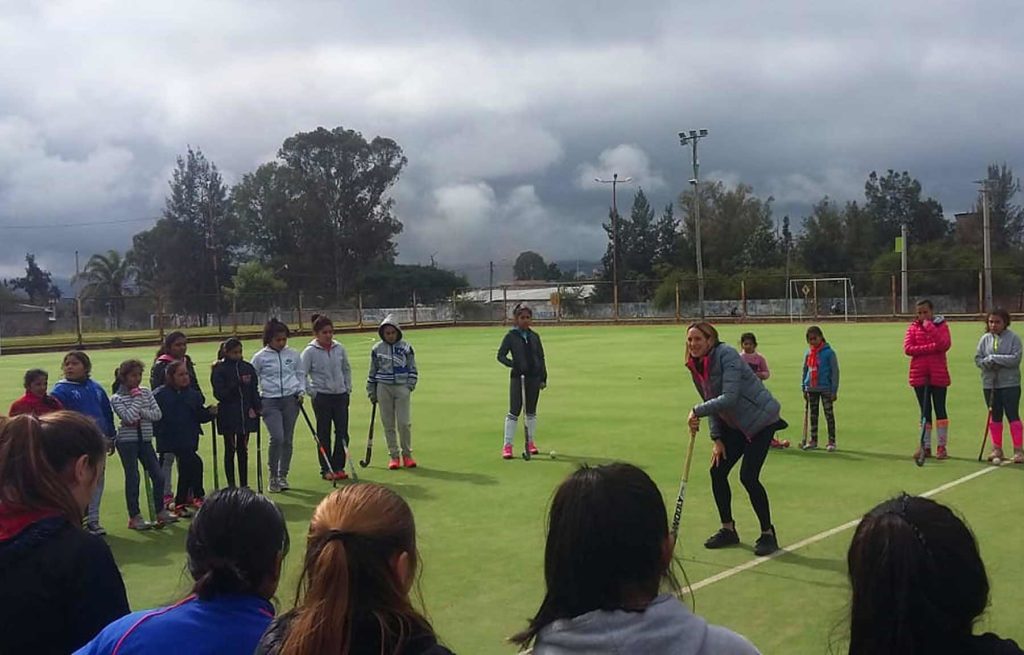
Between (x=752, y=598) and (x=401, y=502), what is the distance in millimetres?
4788

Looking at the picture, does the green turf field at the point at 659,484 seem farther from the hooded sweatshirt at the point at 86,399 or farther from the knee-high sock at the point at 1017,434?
the hooded sweatshirt at the point at 86,399

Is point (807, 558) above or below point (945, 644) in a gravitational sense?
below

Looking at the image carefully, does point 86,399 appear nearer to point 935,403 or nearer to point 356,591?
point 356,591

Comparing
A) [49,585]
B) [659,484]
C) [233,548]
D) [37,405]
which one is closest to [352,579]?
[233,548]

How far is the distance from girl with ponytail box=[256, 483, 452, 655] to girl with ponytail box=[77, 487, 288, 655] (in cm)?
24

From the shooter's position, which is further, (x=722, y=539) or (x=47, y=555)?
(x=722, y=539)

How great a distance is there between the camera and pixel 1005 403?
11.8 metres

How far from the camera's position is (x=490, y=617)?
659cm

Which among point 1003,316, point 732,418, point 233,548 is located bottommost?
point 732,418

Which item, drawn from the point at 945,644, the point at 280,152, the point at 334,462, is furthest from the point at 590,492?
the point at 280,152

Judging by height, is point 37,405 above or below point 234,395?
above

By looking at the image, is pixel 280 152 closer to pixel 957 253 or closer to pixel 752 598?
pixel 957 253

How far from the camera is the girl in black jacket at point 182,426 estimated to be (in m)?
9.86

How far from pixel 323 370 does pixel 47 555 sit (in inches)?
350
